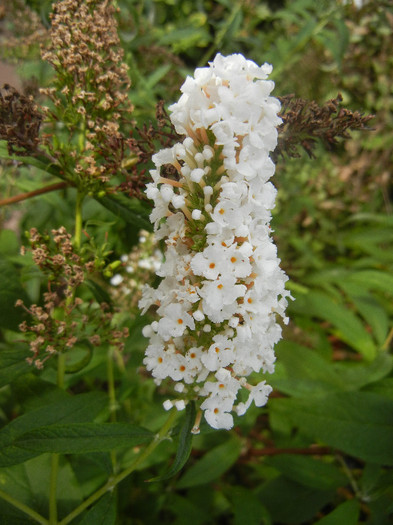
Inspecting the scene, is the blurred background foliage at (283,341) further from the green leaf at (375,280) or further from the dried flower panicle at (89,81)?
the dried flower panicle at (89,81)

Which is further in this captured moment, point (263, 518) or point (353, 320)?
point (353, 320)

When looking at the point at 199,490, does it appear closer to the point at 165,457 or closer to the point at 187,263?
the point at 165,457

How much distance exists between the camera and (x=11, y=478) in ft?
4.58

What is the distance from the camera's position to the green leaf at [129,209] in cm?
137

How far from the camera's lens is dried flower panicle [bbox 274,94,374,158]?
119 centimetres

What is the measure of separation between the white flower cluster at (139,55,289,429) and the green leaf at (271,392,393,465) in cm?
50

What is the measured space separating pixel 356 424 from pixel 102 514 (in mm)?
806

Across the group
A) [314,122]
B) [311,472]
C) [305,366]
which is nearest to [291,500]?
[311,472]

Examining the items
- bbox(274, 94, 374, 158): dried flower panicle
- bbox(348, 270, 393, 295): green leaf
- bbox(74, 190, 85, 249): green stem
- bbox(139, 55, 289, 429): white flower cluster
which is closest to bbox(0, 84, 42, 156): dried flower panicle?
bbox(74, 190, 85, 249): green stem

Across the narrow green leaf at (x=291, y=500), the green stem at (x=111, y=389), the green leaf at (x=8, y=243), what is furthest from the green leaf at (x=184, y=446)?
the green leaf at (x=8, y=243)

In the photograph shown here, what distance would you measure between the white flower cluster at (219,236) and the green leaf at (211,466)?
772 mm

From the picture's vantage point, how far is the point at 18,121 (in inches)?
45.1

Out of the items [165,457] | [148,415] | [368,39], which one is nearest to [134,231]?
[148,415]

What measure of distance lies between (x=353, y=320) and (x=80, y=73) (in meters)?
1.66
